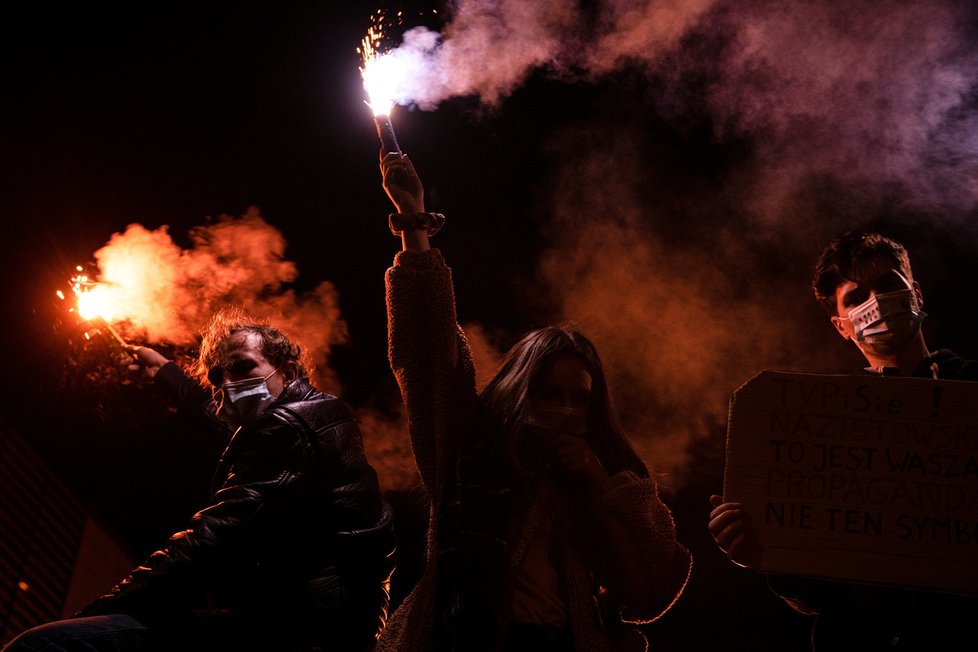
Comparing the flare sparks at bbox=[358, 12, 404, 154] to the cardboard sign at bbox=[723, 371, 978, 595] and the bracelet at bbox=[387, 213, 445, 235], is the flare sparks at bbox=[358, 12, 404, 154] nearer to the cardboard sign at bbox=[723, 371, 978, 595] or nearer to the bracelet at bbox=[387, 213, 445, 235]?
the bracelet at bbox=[387, 213, 445, 235]

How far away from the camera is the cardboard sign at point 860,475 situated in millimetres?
1912

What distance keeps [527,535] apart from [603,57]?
2.83 meters

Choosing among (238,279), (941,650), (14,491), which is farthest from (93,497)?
(941,650)

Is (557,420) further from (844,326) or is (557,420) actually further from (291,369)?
(291,369)

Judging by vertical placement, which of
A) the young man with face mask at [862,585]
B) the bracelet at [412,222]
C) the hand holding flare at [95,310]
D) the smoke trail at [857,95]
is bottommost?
the young man with face mask at [862,585]

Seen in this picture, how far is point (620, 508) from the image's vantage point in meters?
2.30

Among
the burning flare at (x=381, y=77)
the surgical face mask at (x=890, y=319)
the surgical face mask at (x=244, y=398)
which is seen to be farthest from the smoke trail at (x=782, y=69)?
the surgical face mask at (x=244, y=398)

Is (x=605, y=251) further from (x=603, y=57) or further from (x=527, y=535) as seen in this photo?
(x=527, y=535)

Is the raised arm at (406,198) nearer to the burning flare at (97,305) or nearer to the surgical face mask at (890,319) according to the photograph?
the surgical face mask at (890,319)

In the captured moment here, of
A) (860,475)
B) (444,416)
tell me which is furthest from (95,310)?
(860,475)

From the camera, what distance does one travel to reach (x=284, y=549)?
94.3 inches

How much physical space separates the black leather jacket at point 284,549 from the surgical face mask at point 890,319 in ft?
5.83

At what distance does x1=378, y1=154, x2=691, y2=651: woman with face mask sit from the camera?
82.2 inches

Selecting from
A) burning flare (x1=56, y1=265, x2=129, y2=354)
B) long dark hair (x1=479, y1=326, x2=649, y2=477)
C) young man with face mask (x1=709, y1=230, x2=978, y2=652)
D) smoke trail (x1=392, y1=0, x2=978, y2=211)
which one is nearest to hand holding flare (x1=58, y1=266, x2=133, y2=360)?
burning flare (x1=56, y1=265, x2=129, y2=354)
